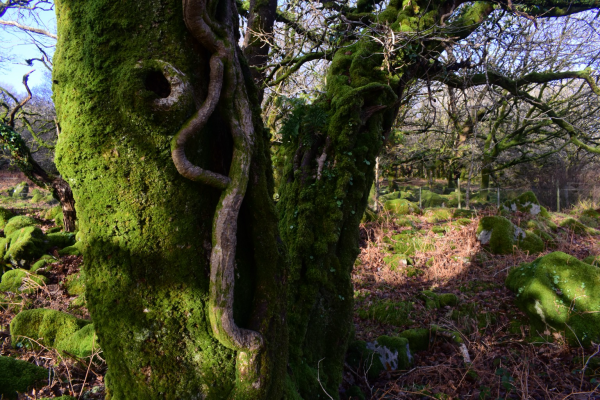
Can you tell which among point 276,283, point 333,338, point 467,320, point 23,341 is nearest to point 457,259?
point 467,320

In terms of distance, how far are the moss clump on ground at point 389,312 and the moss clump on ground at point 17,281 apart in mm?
5697

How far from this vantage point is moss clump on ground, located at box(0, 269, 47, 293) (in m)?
5.78

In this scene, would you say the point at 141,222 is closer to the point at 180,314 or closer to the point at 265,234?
the point at 180,314

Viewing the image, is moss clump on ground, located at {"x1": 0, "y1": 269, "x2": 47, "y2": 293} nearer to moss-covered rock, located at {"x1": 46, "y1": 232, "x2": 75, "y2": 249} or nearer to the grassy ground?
moss-covered rock, located at {"x1": 46, "y1": 232, "x2": 75, "y2": 249}

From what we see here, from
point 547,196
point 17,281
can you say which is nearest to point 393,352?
point 17,281

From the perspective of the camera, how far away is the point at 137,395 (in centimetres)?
179

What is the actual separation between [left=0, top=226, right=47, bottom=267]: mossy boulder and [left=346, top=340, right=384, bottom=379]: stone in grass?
719 cm

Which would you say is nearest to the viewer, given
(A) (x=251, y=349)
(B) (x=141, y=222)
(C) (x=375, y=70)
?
(B) (x=141, y=222)

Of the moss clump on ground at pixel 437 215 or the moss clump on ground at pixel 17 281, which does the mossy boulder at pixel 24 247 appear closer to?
the moss clump on ground at pixel 17 281

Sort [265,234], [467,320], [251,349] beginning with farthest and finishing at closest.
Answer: [467,320] < [265,234] < [251,349]

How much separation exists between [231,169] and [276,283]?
81 cm

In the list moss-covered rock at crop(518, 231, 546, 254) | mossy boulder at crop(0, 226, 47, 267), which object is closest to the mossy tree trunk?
mossy boulder at crop(0, 226, 47, 267)

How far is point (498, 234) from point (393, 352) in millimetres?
5181

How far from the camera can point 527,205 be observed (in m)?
11.5
